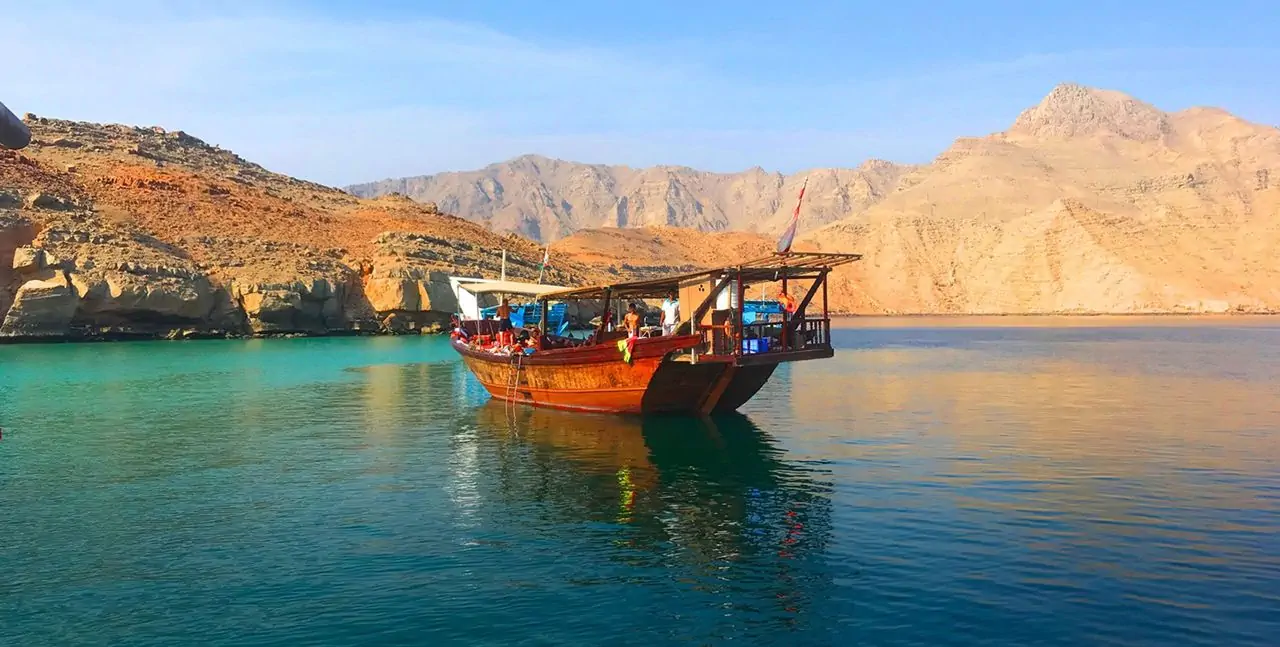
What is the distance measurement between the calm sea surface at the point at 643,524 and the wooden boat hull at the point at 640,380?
636mm

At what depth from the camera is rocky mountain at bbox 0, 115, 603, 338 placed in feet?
193

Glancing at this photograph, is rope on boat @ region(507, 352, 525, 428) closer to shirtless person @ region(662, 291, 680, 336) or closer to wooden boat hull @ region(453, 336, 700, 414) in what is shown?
wooden boat hull @ region(453, 336, 700, 414)

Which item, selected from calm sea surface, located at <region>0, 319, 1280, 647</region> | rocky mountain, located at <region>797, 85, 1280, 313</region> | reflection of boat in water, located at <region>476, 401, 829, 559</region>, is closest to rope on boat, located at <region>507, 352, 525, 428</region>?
calm sea surface, located at <region>0, 319, 1280, 647</region>

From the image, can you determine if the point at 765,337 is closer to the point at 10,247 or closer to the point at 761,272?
the point at 761,272

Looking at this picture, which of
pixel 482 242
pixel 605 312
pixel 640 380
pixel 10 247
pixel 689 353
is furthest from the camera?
pixel 482 242

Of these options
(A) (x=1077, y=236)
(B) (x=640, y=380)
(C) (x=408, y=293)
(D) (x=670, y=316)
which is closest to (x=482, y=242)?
(C) (x=408, y=293)

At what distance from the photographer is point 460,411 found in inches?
1091

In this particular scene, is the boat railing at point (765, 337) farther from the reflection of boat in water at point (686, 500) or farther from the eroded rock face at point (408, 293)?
the eroded rock face at point (408, 293)

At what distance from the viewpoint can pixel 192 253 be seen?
70500mm

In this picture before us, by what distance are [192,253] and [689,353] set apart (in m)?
62.6

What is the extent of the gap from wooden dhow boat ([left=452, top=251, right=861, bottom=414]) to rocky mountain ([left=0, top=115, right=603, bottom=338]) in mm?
45512

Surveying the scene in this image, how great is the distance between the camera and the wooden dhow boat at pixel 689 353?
2141 centimetres

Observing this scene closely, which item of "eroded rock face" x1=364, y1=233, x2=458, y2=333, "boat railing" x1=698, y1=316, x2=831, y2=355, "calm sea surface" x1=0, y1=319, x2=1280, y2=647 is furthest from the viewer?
"eroded rock face" x1=364, y1=233, x2=458, y2=333

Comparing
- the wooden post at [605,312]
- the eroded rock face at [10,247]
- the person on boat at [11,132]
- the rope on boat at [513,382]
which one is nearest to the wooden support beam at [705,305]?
the wooden post at [605,312]
